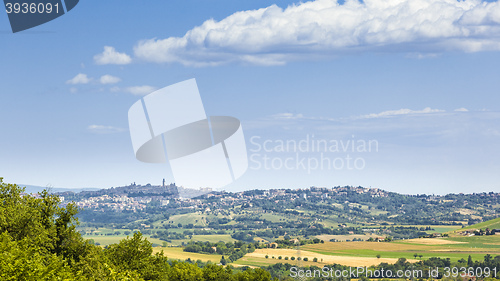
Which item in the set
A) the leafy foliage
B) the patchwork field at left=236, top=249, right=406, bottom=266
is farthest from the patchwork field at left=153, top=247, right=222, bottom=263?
the leafy foliage

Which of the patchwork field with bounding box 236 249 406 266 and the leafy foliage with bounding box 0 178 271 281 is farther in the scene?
the patchwork field with bounding box 236 249 406 266

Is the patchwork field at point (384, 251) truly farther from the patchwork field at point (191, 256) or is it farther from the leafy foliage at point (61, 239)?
the leafy foliage at point (61, 239)

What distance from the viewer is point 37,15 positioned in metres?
32.4

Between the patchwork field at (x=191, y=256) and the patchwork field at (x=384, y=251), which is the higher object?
the patchwork field at (x=384, y=251)

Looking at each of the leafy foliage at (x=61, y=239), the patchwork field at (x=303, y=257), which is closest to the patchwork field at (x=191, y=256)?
the patchwork field at (x=303, y=257)

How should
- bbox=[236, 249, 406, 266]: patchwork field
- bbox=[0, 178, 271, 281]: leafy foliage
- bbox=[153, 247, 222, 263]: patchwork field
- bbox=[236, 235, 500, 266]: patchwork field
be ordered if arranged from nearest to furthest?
1. bbox=[0, 178, 271, 281]: leafy foliage
2. bbox=[236, 249, 406, 266]: patchwork field
3. bbox=[236, 235, 500, 266]: patchwork field
4. bbox=[153, 247, 222, 263]: patchwork field

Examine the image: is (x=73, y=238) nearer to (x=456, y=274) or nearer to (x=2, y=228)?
(x=2, y=228)

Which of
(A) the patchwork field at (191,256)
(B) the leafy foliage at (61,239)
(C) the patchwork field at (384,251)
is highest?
(B) the leafy foliage at (61,239)

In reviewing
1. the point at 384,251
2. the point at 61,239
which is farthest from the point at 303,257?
the point at 61,239

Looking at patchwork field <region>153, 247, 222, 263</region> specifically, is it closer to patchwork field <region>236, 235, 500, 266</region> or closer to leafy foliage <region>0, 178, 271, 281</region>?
patchwork field <region>236, 235, 500, 266</region>

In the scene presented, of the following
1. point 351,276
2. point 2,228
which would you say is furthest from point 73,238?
point 351,276

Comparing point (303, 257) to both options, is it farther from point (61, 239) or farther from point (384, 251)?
point (61, 239)

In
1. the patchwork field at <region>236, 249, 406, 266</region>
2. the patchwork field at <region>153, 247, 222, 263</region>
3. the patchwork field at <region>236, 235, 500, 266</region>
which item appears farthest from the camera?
the patchwork field at <region>153, 247, 222, 263</region>

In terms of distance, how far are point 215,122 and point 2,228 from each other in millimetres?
17300
